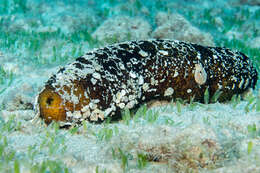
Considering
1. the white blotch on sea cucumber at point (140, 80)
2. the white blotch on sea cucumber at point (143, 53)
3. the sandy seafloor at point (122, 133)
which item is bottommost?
the sandy seafloor at point (122, 133)

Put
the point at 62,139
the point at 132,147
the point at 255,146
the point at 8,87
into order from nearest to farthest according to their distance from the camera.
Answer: the point at 255,146
the point at 132,147
the point at 62,139
the point at 8,87

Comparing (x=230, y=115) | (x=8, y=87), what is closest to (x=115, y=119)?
(x=230, y=115)

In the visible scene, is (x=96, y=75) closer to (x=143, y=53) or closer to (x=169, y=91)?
(x=143, y=53)

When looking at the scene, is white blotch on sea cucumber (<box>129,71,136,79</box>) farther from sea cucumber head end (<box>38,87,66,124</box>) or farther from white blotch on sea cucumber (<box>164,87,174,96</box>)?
sea cucumber head end (<box>38,87,66,124</box>)

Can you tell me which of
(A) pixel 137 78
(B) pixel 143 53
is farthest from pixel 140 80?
(B) pixel 143 53

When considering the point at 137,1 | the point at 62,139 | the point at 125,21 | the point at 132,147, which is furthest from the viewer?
the point at 137,1

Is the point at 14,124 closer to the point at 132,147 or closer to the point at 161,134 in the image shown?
the point at 132,147

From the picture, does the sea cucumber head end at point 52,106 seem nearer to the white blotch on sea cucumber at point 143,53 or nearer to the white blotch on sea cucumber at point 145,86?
the white blotch on sea cucumber at point 145,86

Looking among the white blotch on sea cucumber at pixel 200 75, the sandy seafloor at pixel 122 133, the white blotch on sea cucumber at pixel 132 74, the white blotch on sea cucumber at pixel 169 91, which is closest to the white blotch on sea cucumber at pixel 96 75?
the white blotch on sea cucumber at pixel 132 74
